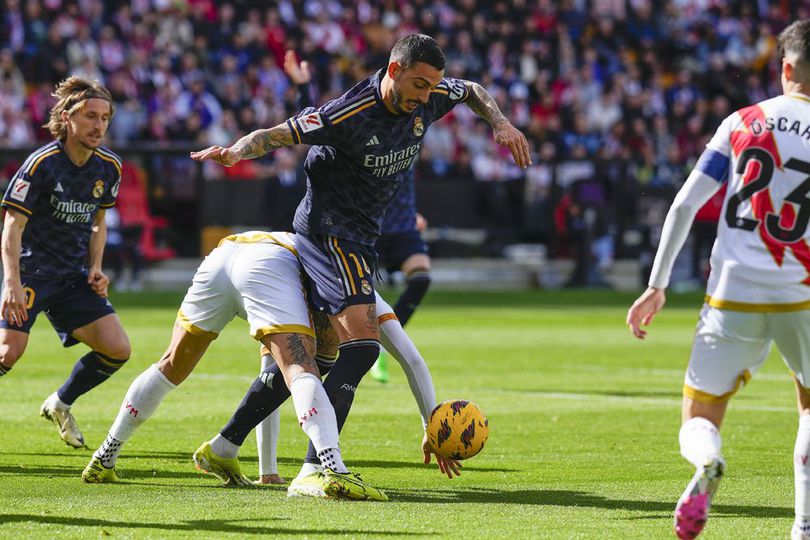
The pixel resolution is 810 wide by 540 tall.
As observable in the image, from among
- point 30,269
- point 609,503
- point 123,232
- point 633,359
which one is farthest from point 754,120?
point 123,232

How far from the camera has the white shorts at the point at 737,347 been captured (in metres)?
5.38

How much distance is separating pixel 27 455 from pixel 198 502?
6.97 ft

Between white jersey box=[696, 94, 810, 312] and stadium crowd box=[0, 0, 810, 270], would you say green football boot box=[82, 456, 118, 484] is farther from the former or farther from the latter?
stadium crowd box=[0, 0, 810, 270]

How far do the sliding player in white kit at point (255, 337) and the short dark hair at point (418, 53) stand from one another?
115cm

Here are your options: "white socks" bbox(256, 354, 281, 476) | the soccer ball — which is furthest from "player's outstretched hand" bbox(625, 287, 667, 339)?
"white socks" bbox(256, 354, 281, 476)

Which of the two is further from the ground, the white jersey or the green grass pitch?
the white jersey

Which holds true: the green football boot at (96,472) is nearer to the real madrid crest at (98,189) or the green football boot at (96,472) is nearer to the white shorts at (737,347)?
the real madrid crest at (98,189)

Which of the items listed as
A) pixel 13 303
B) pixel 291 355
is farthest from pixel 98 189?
pixel 291 355

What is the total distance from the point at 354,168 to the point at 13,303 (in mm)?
2176

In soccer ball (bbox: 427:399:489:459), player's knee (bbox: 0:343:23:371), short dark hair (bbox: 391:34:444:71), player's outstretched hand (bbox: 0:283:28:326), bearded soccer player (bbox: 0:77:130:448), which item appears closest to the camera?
short dark hair (bbox: 391:34:444:71)

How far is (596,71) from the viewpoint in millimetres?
31266

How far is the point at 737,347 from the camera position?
543 centimetres

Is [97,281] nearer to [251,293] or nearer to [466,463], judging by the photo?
[251,293]

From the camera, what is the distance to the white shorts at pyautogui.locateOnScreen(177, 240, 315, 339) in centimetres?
688
